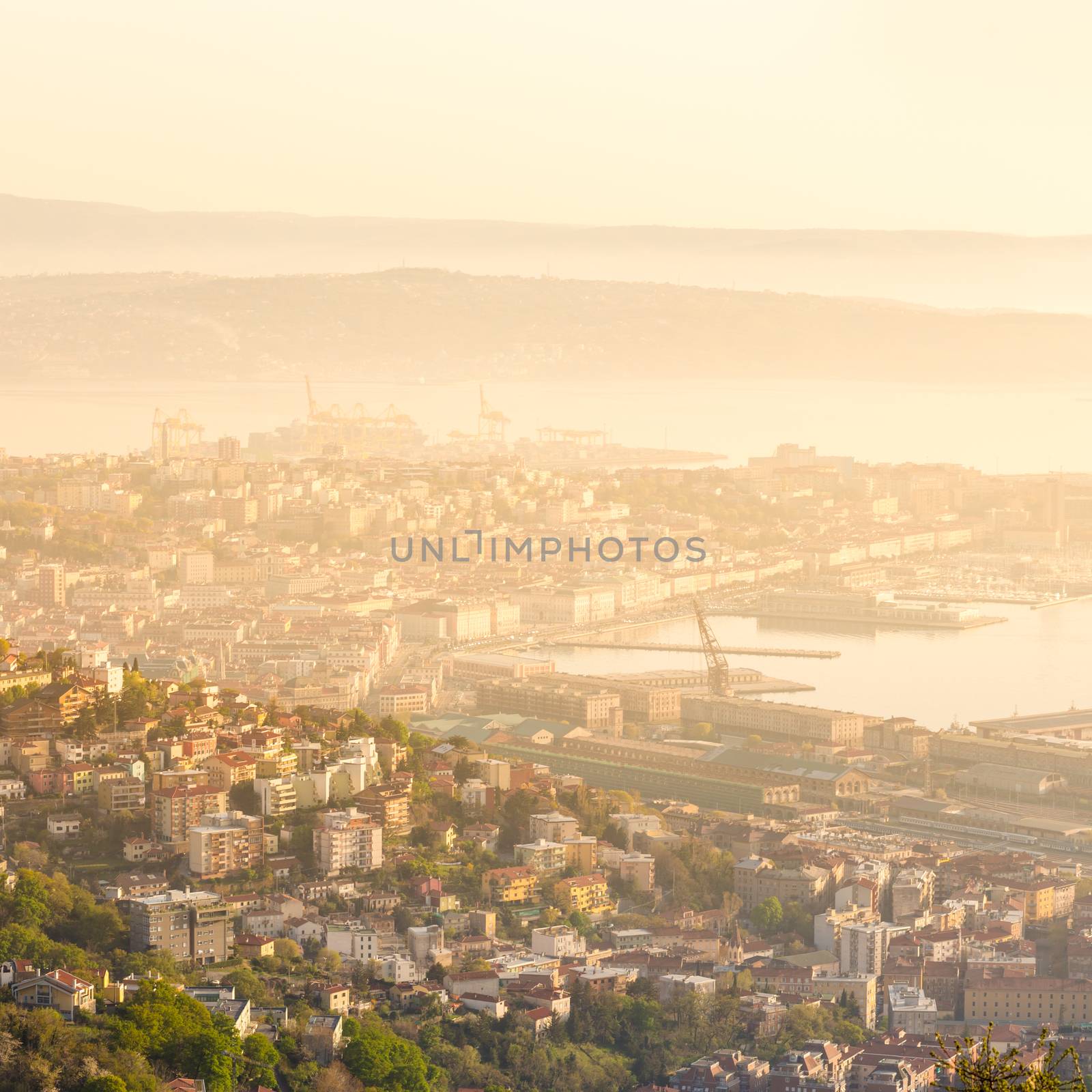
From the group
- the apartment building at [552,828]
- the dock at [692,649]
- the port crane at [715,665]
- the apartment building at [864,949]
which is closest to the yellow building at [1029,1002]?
the apartment building at [864,949]

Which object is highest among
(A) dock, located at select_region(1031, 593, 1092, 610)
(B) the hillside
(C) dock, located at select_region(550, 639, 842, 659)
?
(B) the hillside

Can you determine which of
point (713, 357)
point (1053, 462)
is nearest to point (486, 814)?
point (1053, 462)

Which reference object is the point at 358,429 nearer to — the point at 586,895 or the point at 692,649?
the point at 692,649

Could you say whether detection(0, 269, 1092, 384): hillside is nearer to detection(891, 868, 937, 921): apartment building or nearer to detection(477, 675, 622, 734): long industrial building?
detection(477, 675, 622, 734): long industrial building

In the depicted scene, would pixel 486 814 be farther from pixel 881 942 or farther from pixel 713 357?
pixel 713 357

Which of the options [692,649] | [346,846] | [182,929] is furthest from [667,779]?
[692,649]

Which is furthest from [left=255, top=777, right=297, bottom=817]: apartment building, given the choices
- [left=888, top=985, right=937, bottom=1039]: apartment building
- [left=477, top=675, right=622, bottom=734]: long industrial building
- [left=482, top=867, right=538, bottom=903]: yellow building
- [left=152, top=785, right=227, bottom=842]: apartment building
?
[left=477, top=675, right=622, bottom=734]: long industrial building
